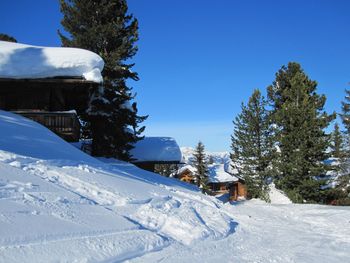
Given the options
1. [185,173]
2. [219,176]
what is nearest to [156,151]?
[219,176]

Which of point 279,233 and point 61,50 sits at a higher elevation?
point 61,50

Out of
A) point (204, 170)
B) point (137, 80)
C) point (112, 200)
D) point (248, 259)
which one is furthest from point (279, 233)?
point (204, 170)

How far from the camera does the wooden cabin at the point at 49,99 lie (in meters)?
16.7

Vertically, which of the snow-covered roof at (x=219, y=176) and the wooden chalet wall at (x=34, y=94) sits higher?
the wooden chalet wall at (x=34, y=94)

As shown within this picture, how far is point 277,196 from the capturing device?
77.2 ft

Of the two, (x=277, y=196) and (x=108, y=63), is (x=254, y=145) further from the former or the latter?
(x=108, y=63)

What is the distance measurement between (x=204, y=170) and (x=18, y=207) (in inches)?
1668

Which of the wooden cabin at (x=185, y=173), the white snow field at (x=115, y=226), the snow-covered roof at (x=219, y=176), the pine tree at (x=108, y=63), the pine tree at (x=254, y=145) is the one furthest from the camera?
the wooden cabin at (x=185, y=173)

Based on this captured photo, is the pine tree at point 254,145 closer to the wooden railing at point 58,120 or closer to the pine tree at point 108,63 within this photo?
the pine tree at point 108,63

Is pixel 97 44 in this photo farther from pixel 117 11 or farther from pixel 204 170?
pixel 204 170

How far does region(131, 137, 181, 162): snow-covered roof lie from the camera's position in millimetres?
26156

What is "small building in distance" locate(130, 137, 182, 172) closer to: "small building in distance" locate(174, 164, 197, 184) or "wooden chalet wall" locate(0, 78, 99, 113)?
"wooden chalet wall" locate(0, 78, 99, 113)

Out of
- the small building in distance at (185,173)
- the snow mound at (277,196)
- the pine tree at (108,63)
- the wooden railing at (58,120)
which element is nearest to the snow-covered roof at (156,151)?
the pine tree at (108,63)

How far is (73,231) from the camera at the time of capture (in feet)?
17.3
